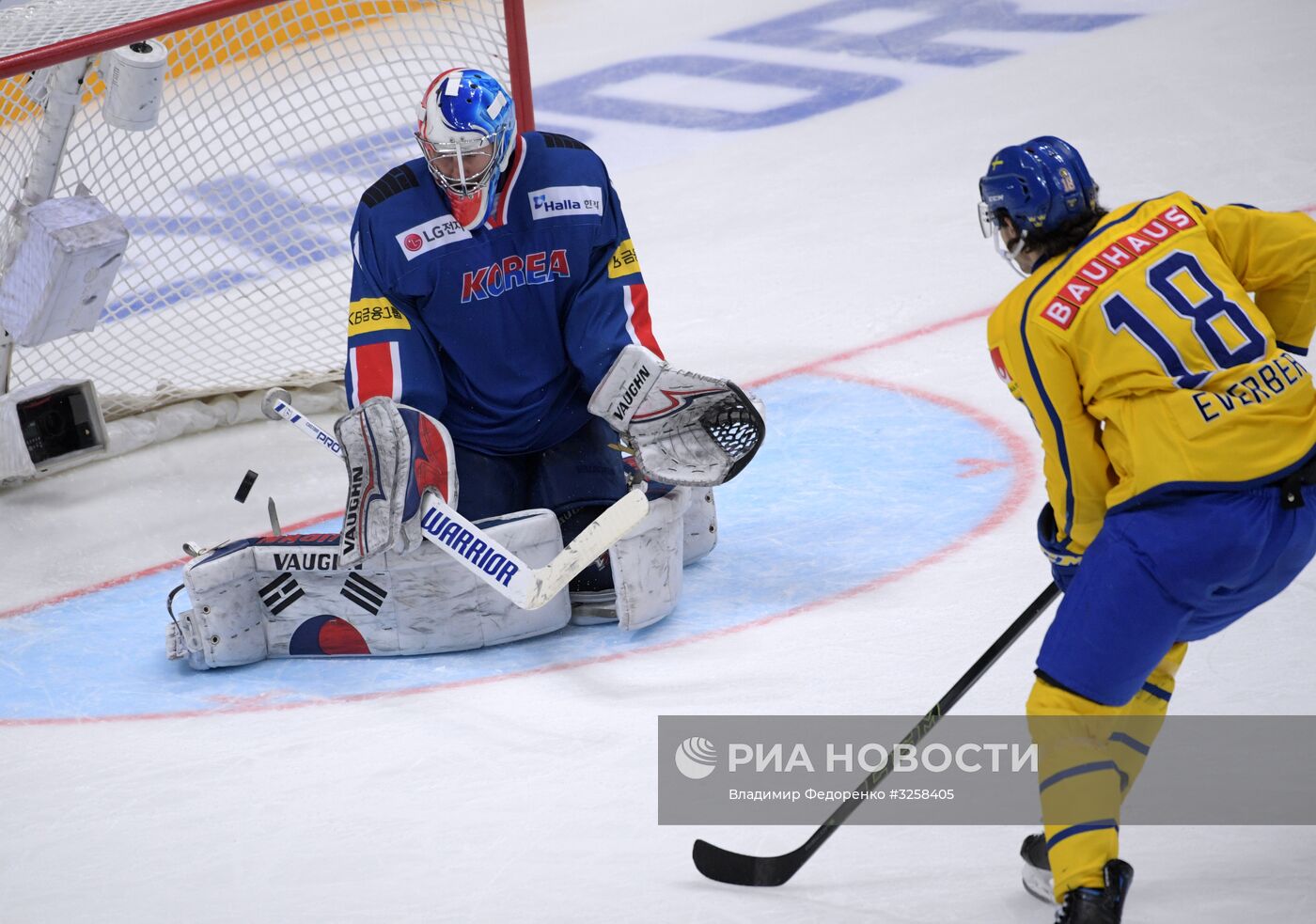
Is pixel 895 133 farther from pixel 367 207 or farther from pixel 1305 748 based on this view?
pixel 1305 748

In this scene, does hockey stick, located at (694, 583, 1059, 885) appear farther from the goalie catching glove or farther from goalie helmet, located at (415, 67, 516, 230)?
goalie helmet, located at (415, 67, 516, 230)

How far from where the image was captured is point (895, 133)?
6.82 metres

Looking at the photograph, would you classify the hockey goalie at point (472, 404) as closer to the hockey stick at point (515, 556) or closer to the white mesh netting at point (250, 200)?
the hockey stick at point (515, 556)

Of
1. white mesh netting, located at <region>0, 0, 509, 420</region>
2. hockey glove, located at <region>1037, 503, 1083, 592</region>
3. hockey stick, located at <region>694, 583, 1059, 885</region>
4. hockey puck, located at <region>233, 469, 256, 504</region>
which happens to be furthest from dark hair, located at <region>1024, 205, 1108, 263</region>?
white mesh netting, located at <region>0, 0, 509, 420</region>

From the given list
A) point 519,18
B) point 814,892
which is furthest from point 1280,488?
point 519,18

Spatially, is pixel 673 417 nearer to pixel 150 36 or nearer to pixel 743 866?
pixel 743 866

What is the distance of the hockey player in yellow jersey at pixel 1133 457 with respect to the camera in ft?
7.07

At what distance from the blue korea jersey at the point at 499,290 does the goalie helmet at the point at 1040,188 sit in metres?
1.29

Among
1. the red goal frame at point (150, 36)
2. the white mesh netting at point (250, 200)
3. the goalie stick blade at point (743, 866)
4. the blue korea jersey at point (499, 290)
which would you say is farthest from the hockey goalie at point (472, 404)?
the white mesh netting at point (250, 200)

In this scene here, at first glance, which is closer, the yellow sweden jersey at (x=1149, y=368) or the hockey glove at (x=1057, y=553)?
the yellow sweden jersey at (x=1149, y=368)

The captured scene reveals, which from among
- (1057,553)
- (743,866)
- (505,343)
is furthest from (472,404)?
(1057,553)

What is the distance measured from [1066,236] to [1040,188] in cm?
8

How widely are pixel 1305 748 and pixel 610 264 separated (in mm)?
1626

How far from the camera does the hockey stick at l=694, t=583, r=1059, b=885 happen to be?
97.5 inches
